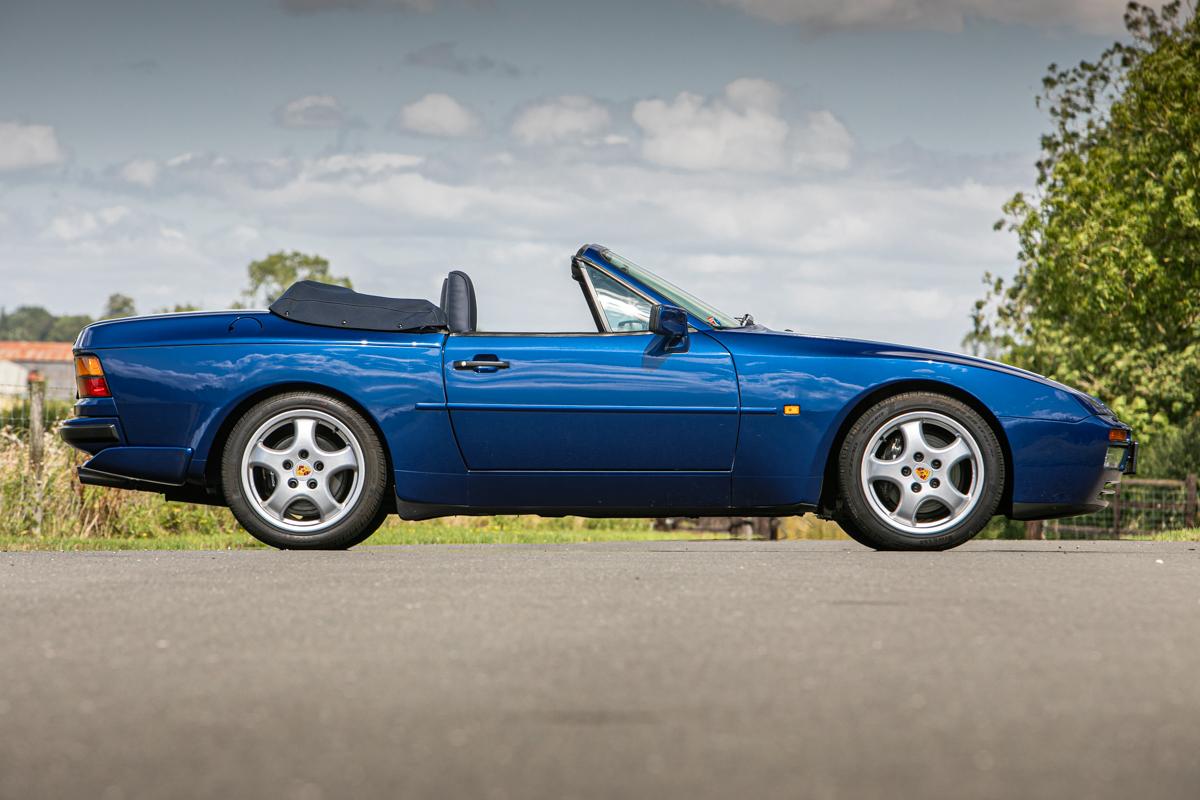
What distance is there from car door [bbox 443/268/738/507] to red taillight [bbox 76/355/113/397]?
1.75 meters

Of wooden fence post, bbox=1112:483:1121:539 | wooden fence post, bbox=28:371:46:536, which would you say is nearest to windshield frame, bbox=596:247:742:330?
wooden fence post, bbox=28:371:46:536

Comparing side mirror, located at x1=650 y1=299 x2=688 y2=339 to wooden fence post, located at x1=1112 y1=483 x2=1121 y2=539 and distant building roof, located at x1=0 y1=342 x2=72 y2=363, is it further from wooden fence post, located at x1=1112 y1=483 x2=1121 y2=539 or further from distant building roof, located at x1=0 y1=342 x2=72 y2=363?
distant building roof, located at x1=0 y1=342 x2=72 y2=363

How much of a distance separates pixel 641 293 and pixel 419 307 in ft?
3.71

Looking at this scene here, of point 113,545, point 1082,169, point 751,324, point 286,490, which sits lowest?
point 113,545

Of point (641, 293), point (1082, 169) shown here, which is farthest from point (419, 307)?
point (1082, 169)

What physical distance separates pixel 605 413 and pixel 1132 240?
72.0ft

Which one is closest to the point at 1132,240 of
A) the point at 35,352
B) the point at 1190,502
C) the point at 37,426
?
the point at 1190,502

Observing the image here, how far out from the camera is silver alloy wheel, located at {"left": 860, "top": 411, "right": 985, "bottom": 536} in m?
7.61

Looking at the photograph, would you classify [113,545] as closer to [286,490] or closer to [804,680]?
[286,490]

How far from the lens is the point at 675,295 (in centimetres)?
802

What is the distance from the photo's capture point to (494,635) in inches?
192

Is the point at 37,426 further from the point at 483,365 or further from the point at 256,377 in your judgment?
the point at 483,365

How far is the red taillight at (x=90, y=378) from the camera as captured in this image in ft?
25.5

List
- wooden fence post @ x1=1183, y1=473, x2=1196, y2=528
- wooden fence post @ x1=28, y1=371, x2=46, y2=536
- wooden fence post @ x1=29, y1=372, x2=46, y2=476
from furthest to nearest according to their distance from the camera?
wooden fence post @ x1=1183, y1=473, x2=1196, y2=528
wooden fence post @ x1=29, y1=372, x2=46, y2=476
wooden fence post @ x1=28, y1=371, x2=46, y2=536
